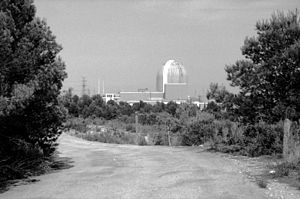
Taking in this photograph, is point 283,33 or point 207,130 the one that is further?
point 207,130

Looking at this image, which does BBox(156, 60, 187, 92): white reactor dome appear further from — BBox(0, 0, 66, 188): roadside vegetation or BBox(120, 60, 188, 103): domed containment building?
BBox(0, 0, 66, 188): roadside vegetation

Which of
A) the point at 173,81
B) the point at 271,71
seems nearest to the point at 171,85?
the point at 173,81

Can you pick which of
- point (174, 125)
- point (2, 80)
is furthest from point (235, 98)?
point (174, 125)

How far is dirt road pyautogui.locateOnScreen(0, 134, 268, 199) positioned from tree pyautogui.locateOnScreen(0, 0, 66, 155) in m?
1.69

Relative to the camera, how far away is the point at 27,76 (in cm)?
1277

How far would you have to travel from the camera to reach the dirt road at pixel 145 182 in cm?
1077

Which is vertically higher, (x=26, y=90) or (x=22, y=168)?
(x=26, y=90)

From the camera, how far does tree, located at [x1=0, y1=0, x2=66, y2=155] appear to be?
11.4 m

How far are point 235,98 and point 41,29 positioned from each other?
8.33m

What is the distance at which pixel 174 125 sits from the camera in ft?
100.0

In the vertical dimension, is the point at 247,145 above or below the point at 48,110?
below

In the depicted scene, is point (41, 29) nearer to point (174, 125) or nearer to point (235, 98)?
point (235, 98)

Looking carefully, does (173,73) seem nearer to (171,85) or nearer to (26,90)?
(171,85)

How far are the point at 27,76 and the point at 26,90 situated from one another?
50.5 inches
